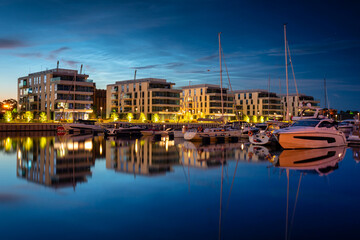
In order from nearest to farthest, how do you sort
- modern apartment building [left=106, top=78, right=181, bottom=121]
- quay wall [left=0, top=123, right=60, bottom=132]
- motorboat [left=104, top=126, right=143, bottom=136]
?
motorboat [left=104, top=126, right=143, bottom=136] < quay wall [left=0, top=123, right=60, bottom=132] < modern apartment building [left=106, top=78, right=181, bottom=121]

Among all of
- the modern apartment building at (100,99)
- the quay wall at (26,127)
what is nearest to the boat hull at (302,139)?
the quay wall at (26,127)

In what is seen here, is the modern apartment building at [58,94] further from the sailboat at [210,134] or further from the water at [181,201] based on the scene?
the water at [181,201]

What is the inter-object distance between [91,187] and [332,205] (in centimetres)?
1041

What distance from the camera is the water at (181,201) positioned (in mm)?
10195

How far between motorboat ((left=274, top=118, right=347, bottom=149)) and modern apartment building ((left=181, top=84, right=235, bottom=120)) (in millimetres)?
102491

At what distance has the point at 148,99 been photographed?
428ft

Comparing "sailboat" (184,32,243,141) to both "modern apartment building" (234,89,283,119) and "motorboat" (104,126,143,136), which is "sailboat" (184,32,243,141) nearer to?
"motorboat" (104,126,143,136)

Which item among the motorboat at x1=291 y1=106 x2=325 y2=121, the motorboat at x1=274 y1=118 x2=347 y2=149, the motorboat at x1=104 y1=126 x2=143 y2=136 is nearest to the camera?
the motorboat at x1=274 y1=118 x2=347 y2=149

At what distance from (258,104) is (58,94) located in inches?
3728

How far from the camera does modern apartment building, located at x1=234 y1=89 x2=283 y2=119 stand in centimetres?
16662

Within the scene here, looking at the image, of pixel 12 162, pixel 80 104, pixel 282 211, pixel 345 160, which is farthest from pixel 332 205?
pixel 80 104

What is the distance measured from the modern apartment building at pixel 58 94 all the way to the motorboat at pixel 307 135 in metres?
84.5

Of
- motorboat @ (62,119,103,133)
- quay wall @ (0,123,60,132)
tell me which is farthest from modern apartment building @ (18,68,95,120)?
motorboat @ (62,119,103,133)

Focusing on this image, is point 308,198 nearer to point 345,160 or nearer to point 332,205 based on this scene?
point 332,205
